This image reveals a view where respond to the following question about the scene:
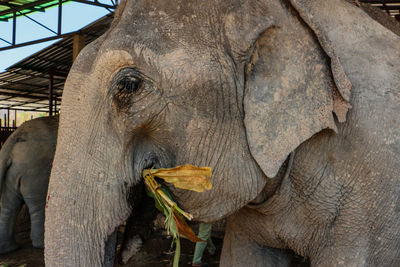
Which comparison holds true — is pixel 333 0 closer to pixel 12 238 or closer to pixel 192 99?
pixel 192 99

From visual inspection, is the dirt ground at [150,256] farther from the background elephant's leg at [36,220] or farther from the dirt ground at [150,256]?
the background elephant's leg at [36,220]

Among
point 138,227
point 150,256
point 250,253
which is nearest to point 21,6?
point 150,256

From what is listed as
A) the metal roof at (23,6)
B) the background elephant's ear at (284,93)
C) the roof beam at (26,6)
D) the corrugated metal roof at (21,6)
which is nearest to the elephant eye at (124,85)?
the background elephant's ear at (284,93)

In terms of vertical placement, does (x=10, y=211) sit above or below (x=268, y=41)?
below

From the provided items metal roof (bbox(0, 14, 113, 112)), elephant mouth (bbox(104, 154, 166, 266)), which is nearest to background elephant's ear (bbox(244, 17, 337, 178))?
elephant mouth (bbox(104, 154, 166, 266))

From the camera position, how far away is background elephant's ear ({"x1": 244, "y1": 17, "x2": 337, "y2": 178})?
191cm

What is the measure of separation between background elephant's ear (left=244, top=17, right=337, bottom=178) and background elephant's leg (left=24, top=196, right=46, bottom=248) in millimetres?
5925

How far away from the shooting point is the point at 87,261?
1.70 metres

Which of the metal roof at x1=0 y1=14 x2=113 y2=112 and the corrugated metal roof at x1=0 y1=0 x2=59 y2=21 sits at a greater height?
the corrugated metal roof at x1=0 y1=0 x2=59 y2=21

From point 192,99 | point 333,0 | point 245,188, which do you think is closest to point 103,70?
point 192,99

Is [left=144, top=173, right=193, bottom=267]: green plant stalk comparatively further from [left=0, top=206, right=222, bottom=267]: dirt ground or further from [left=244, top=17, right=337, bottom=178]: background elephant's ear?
[left=0, top=206, right=222, bottom=267]: dirt ground

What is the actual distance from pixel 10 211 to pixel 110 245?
587 cm

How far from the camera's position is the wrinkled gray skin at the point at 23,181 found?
22.9 feet

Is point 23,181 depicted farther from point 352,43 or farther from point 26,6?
point 352,43
